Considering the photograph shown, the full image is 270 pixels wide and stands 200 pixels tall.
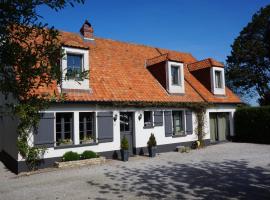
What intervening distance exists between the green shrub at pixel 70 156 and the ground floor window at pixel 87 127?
93cm

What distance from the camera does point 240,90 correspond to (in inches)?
1651

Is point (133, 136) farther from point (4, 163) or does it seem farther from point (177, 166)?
point (4, 163)

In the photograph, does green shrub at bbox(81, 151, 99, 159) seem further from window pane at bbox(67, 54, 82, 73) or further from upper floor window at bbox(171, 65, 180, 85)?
upper floor window at bbox(171, 65, 180, 85)

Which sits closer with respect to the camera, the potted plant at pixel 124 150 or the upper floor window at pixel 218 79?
the potted plant at pixel 124 150

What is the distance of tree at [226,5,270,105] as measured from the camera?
37406 millimetres

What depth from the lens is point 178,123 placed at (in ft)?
57.8

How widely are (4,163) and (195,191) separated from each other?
36.0 feet

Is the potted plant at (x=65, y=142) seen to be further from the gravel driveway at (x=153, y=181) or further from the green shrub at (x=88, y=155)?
the gravel driveway at (x=153, y=181)

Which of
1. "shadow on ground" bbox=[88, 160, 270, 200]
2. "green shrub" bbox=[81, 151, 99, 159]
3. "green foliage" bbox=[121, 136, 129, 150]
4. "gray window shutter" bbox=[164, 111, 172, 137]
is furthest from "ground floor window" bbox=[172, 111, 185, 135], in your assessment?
"green shrub" bbox=[81, 151, 99, 159]

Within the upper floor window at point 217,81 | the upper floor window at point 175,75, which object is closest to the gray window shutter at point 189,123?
the upper floor window at point 175,75

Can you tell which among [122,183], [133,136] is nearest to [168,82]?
[133,136]

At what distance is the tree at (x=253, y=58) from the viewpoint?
1473 inches

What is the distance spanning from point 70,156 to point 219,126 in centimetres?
1243

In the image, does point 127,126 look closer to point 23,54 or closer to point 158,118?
point 158,118
